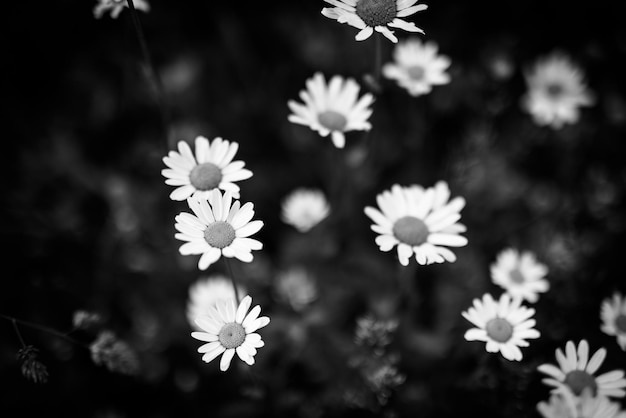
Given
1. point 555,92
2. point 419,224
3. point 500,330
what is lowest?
point 500,330

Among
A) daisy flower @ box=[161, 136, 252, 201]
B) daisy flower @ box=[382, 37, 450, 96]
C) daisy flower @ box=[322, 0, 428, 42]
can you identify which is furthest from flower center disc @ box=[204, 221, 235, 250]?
daisy flower @ box=[382, 37, 450, 96]

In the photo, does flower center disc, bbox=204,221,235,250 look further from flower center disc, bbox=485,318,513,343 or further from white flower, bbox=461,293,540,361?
flower center disc, bbox=485,318,513,343

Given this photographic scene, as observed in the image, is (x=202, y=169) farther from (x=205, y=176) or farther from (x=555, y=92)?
(x=555, y=92)

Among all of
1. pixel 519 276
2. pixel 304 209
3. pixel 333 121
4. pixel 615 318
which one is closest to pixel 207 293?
pixel 304 209

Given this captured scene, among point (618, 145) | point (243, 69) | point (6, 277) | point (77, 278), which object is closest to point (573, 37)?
point (618, 145)

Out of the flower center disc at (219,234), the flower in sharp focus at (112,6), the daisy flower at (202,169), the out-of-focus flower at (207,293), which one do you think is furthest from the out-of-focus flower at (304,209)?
the flower in sharp focus at (112,6)

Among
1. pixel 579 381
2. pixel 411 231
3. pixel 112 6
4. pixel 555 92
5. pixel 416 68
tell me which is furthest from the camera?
pixel 555 92

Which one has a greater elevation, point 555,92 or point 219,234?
Answer: point 555,92

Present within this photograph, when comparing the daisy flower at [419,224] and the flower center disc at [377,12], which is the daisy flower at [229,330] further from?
the flower center disc at [377,12]
